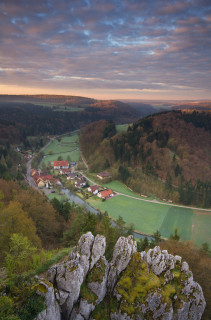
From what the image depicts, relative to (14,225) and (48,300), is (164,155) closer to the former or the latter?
(14,225)

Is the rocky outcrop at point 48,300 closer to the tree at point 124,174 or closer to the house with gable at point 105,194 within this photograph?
the house with gable at point 105,194

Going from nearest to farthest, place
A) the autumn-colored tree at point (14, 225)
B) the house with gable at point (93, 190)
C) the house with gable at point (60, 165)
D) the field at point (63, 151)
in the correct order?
the autumn-colored tree at point (14, 225), the house with gable at point (93, 190), the house with gable at point (60, 165), the field at point (63, 151)

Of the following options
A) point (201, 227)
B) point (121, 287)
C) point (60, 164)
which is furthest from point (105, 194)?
point (121, 287)

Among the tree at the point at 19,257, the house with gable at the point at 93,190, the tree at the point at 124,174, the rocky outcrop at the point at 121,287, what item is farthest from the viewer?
the tree at the point at 124,174

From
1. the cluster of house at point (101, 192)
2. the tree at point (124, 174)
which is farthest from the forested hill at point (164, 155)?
the cluster of house at point (101, 192)

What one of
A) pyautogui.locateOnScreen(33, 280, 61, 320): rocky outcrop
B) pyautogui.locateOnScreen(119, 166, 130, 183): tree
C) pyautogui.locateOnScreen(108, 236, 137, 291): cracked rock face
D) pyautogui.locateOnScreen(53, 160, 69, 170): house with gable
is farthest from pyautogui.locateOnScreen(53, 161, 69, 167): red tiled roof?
pyautogui.locateOnScreen(33, 280, 61, 320): rocky outcrop

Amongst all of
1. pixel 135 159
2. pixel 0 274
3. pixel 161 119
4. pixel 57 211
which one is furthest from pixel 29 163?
pixel 0 274
